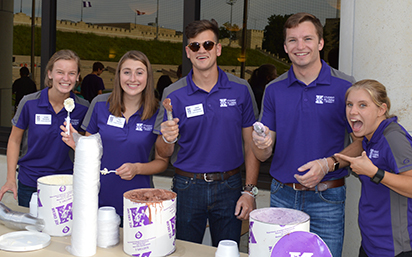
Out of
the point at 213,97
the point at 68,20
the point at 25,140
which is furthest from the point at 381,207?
the point at 68,20

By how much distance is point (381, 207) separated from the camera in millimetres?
1562

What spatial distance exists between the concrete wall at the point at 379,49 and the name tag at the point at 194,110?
1129 millimetres

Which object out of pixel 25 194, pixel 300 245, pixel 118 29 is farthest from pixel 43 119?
pixel 118 29

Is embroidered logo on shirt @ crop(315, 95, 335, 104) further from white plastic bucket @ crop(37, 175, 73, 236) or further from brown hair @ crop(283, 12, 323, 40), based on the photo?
white plastic bucket @ crop(37, 175, 73, 236)

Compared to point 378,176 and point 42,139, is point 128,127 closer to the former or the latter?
point 42,139

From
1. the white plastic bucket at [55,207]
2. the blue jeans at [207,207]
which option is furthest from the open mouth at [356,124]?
the white plastic bucket at [55,207]

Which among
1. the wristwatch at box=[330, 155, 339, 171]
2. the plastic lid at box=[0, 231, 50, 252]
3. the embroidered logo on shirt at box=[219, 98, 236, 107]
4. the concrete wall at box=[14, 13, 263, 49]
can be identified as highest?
the concrete wall at box=[14, 13, 263, 49]

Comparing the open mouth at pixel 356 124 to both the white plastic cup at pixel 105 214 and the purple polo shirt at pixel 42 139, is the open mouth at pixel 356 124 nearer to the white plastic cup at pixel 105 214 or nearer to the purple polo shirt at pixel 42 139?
the white plastic cup at pixel 105 214

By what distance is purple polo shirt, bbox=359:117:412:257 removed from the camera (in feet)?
4.90

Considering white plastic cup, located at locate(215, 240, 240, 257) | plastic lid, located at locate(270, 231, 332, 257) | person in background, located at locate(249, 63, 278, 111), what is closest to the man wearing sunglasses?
white plastic cup, located at locate(215, 240, 240, 257)

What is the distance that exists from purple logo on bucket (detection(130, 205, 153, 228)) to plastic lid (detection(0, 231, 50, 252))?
1.42 feet

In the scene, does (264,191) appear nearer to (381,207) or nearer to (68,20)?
(381,207)

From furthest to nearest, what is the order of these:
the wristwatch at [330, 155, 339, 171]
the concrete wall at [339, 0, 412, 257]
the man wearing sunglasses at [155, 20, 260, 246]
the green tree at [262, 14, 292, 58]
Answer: the green tree at [262, 14, 292, 58], the concrete wall at [339, 0, 412, 257], the man wearing sunglasses at [155, 20, 260, 246], the wristwatch at [330, 155, 339, 171]

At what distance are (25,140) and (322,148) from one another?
189 cm
